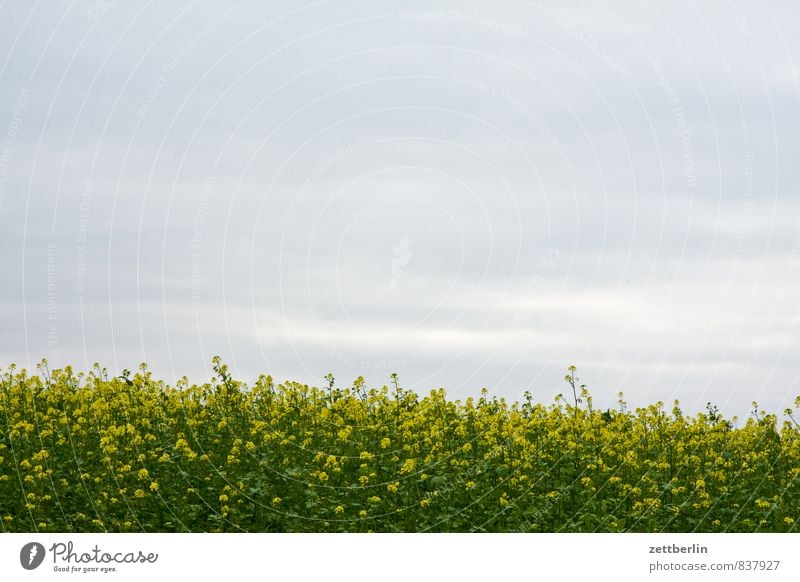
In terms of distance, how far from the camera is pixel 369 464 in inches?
567

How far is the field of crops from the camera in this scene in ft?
43.5

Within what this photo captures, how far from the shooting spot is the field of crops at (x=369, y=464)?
43.5ft

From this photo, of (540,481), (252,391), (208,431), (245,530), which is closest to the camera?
(245,530)

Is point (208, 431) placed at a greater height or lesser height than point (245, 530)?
greater

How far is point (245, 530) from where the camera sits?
42.5 ft

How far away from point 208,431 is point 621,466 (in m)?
6.36

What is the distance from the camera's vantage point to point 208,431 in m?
16.1

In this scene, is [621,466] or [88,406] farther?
[88,406]
